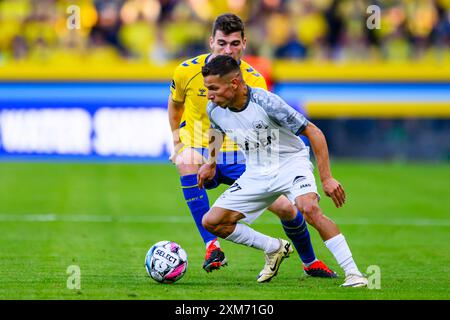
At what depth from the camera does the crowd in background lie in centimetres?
2250

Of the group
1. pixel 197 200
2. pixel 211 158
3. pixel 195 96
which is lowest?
pixel 197 200

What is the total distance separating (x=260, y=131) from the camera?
25.7 feet

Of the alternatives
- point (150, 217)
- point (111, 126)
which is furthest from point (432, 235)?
point (111, 126)

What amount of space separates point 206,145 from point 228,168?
40 cm

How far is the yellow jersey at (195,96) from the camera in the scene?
9.02 meters

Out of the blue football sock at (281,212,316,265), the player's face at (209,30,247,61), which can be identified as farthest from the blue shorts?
the player's face at (209,30,247,61)

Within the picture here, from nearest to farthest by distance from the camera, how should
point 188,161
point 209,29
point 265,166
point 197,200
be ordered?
point 265,166, point 197,200, point 188,161, point 209,29

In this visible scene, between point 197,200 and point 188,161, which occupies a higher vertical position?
point 188,161

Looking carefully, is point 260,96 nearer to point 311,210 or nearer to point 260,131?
point 260,131

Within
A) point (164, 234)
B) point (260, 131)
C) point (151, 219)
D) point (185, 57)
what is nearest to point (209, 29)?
point (185, 57)

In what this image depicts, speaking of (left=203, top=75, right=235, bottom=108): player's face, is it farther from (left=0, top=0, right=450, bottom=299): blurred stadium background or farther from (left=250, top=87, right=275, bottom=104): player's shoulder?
(left=0, top=0, right=450, bottom=299): blurred stadium background

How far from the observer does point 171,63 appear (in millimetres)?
22109

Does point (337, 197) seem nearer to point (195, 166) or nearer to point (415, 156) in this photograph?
point (195, 166)
